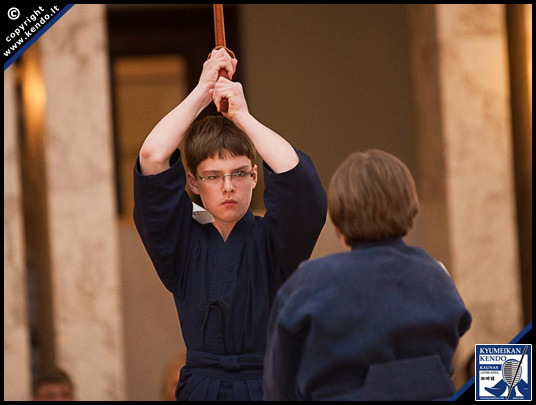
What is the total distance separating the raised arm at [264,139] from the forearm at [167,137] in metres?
0.10

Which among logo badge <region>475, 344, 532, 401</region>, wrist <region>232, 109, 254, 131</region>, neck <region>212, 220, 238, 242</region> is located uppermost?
wrist <region>232, 109, 254, 131</region>

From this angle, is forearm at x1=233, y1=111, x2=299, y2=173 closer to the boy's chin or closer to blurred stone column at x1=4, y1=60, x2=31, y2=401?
the boy's chin

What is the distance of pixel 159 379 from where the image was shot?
6383 millimetres

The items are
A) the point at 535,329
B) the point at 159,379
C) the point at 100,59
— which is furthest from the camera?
the point at 159,379

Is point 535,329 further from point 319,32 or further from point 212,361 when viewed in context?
point 319,32

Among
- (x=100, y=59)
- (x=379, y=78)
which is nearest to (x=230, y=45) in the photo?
(x=379, y=78)

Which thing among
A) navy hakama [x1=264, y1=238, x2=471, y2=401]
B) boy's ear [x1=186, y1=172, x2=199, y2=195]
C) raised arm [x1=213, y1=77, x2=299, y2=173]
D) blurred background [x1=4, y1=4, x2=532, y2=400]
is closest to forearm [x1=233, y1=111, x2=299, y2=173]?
raised arm [x1=213, y1=77, x2=299, y2=173]

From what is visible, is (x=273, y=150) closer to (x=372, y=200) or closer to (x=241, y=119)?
(x=241, y=119)

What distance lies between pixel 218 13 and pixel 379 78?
4.64 metres

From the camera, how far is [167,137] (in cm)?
248

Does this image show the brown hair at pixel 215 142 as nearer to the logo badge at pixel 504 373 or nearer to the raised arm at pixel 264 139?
the raised arm at pixel 264 139

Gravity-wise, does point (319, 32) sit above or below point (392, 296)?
above

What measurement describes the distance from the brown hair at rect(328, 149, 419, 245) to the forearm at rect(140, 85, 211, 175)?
1.96 ft

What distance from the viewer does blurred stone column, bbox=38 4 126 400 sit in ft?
18.0
